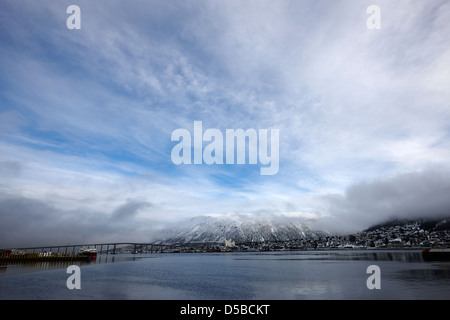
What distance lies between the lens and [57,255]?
157375mm

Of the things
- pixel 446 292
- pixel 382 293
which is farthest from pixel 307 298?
pixel 446 292
